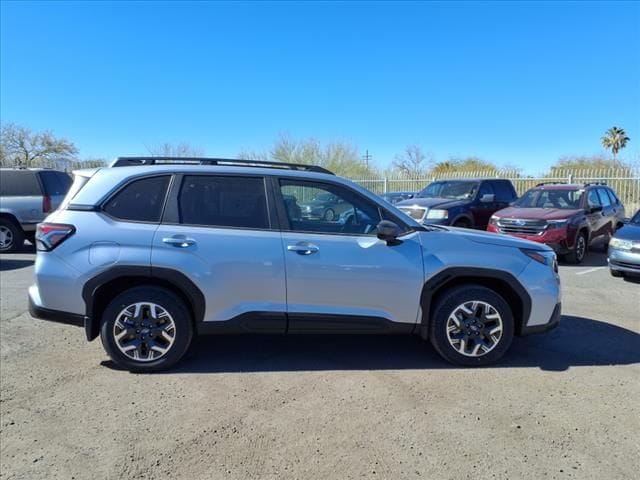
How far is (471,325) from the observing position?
3.89 meters

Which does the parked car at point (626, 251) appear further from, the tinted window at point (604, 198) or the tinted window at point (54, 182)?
the tinted window at point (54, 182)

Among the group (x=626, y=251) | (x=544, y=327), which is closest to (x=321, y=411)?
(x=544, y=327)

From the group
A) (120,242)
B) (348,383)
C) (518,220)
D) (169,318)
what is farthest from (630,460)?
(518,220)

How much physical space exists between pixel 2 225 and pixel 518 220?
12.0m

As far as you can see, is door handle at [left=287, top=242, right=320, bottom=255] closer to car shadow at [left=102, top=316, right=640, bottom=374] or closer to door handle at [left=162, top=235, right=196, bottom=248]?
door handle at [left=162, top=235, right=196, bottom=248]

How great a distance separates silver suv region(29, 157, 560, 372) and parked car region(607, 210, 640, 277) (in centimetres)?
453

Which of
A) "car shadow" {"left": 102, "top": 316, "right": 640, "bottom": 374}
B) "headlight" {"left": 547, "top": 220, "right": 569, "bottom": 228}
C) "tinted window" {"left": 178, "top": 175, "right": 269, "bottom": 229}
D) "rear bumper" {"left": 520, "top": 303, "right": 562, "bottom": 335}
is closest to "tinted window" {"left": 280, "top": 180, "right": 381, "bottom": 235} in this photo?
"tinted window" {"left": 178, "top": 175, "right": 269, "bottom": 229}

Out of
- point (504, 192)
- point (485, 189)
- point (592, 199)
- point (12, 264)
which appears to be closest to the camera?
point (12, 264)

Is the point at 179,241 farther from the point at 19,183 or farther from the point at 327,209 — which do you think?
the point at 19,183

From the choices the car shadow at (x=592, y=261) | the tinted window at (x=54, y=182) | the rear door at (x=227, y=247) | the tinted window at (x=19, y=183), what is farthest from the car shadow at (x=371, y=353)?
the tinted window at (x=19, y=183)

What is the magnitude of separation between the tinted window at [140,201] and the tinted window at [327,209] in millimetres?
1088

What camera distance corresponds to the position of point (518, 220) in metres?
9.58

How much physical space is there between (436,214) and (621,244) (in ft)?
12.6

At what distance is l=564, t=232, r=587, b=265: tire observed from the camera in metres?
9.33
